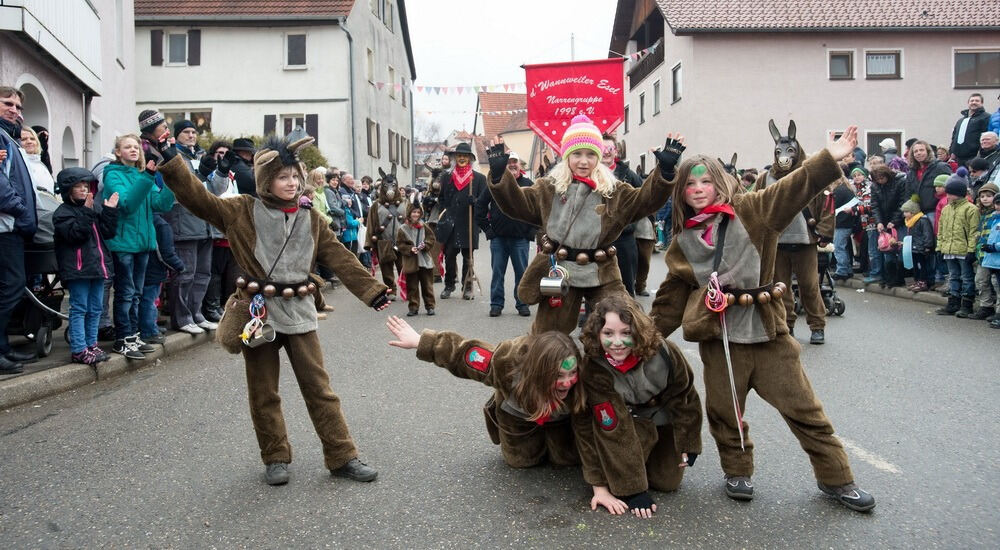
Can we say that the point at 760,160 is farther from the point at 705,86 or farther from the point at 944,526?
the point at 944,526

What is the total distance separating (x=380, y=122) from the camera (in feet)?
112

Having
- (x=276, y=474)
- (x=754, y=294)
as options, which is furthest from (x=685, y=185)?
(x=276, y=474)

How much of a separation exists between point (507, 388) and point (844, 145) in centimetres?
196

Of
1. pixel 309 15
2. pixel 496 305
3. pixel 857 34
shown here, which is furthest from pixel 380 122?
pixel 496 305

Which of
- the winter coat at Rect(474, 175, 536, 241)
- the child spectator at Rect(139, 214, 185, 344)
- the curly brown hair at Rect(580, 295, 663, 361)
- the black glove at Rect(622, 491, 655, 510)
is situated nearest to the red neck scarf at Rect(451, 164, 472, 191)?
the winter coat at Rect(474, 175, 536, 241)

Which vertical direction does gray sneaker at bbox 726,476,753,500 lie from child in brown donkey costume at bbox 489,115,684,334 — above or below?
below

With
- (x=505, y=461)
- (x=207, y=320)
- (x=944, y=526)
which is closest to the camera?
(x=944, y=526)

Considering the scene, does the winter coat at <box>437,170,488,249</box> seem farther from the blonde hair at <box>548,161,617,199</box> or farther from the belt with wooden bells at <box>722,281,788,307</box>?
the belt with wooden bells at <box>722,281,788,307</box>

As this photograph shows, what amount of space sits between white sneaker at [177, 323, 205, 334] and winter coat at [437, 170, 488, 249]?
4.42 metres

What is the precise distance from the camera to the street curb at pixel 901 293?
36.3ft

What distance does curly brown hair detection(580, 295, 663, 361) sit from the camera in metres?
3.79

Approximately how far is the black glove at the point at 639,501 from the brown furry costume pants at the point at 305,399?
1475mm

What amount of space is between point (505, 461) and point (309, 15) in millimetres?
27212

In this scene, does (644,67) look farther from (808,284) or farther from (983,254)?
(808,284)
